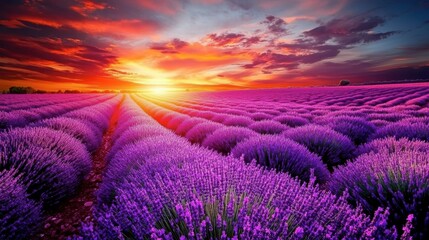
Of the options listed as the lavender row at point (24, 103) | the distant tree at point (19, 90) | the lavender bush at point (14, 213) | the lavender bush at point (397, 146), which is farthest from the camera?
the distant tree at point (19, 90)

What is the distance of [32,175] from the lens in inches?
122

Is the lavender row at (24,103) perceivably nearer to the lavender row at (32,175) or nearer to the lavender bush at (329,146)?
the lavender row at (32,175)

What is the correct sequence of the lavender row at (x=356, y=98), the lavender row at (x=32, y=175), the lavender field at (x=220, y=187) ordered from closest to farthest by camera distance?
1. the lavender field at (x=220, y=187)
2. the lavender row at (x=32, y=175)
3. the lavender row at (x=356, y=98)

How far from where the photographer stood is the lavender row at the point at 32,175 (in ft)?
7.28

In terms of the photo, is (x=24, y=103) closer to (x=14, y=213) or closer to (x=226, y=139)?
(x=226, y=139)

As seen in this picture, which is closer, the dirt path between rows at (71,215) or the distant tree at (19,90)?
the dirt path between rows at (71,215)

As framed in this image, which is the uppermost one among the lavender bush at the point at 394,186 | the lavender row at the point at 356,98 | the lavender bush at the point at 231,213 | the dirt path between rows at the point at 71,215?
the lavender bush at the point at 231,213

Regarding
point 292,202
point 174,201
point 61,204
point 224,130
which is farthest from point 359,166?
point 61,204

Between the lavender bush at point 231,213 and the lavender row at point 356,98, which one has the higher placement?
the lavender bush at point 231,213

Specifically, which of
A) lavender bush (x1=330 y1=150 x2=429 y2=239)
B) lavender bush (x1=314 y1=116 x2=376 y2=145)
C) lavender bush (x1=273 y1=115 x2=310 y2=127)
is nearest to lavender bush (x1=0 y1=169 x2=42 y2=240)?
lavender bush (x1=330 y1=150 x2=429 y2=239)

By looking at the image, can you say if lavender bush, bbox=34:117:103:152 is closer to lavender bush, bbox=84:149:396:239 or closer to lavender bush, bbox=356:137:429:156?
lavender bush, bbox=84:149:396:239

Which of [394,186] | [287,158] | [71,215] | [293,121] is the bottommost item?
[71,215]

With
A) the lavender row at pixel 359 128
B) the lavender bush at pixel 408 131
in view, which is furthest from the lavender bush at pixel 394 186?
the lavender bush at pixel 408 131

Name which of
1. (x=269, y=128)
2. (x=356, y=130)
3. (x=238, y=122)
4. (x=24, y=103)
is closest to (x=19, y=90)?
(x=24, y=103)
